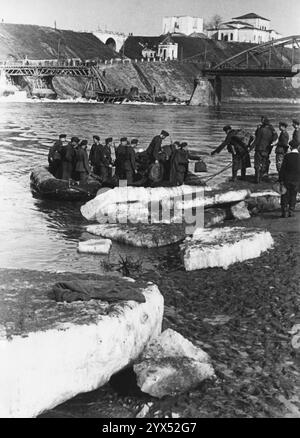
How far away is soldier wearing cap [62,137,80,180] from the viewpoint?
654 inches

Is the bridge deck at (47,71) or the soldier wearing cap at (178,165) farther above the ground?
the bridge deck at (47,71)

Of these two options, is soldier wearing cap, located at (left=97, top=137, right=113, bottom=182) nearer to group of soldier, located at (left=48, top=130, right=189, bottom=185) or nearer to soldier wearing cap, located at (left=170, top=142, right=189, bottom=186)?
group of soldier, located at (left=48, top=130, right=189, bottom=185)

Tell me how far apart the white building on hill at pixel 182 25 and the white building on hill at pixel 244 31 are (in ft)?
14.6

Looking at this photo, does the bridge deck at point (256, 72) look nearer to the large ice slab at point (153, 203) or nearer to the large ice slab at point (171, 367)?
the large ice slab at point (153, 203)

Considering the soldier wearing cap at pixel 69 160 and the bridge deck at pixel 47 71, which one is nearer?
the soldier wearing cap at pixel 69 160

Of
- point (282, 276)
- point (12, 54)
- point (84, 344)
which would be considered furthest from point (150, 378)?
point (12, 54)

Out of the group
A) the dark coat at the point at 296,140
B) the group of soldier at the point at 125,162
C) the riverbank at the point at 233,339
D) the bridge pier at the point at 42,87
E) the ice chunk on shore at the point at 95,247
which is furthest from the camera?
the bridge pier at the point at 42,87

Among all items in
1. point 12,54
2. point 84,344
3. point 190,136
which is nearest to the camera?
point 84,344

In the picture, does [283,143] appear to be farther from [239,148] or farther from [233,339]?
[233,339]

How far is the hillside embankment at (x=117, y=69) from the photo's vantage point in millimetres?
104438

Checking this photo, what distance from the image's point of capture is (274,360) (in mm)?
6273

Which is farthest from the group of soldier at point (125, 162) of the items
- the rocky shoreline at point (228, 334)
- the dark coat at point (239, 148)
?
the rocky shoreline at point (228, 334)

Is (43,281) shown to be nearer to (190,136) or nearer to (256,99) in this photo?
(190,136)
